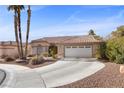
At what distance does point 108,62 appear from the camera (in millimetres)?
17453

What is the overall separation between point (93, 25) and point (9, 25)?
15.8ft

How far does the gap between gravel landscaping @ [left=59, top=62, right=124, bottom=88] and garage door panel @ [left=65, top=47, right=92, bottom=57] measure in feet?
7.04

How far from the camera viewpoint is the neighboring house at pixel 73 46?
17859 millimetres

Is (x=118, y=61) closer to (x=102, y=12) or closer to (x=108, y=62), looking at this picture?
(x=108, y=62)

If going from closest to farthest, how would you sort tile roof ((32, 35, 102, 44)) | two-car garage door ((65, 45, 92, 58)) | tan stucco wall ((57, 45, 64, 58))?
1. tile roof ((32, 35, 102, 44))
2. two-car garage door ((65, 45, 92, 58))
3. tan stucco wall ((57, 45, 64, 58))

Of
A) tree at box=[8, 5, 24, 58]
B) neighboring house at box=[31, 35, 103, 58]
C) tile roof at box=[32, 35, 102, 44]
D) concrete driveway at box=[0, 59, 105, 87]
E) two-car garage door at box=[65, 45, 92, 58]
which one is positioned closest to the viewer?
concrete driveway at box=[0, 59, 105, 87]

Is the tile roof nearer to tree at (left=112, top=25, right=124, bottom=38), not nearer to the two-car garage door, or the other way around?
the two-car garage door

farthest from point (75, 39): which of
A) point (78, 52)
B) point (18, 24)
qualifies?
point (18, 24)

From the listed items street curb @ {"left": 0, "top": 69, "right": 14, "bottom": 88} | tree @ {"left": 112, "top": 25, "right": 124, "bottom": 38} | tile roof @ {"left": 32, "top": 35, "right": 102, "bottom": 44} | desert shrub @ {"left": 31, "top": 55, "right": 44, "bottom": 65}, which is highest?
tree @ {"left": 112, "top": 25, "right": 124, "bottom": 38}

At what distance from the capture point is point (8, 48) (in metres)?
17.5

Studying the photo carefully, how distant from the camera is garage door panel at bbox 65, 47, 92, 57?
17928 mm

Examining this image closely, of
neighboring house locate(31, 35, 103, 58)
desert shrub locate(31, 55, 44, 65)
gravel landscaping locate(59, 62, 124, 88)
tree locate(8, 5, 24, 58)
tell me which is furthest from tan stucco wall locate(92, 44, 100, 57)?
tree locate(8, 5, 24, 58)
